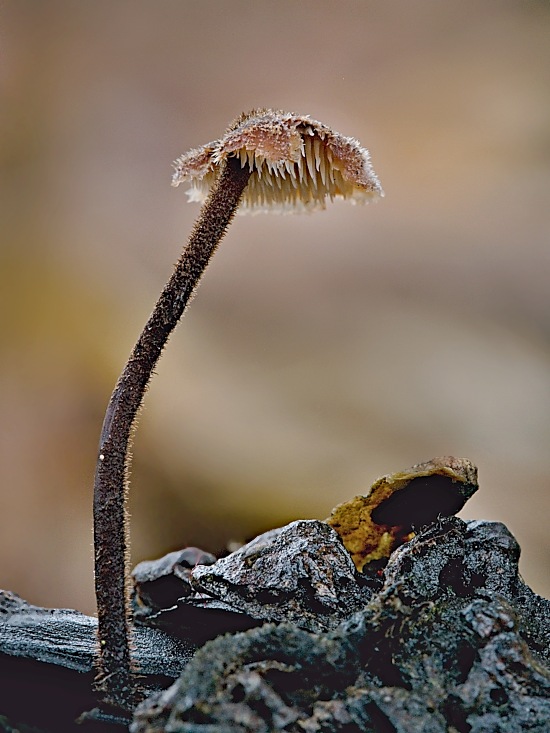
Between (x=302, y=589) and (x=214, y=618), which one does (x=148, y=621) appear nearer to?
(x=214, y=618)

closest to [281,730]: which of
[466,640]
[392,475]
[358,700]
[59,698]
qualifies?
[358,700]

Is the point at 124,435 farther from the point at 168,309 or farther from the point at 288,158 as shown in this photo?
the point at 288,158

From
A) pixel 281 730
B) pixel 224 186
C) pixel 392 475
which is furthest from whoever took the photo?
pixel 392 475

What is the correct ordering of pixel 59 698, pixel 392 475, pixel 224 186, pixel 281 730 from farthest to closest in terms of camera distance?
pixel 392 475 < pixel 224 186 < pixel 59 698 < pixel 281 730

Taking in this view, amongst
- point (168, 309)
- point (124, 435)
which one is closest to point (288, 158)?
point (168, 309)

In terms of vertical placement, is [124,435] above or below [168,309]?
below

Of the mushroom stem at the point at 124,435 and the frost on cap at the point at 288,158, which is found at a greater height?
the frost on cap at the point at 288,158
